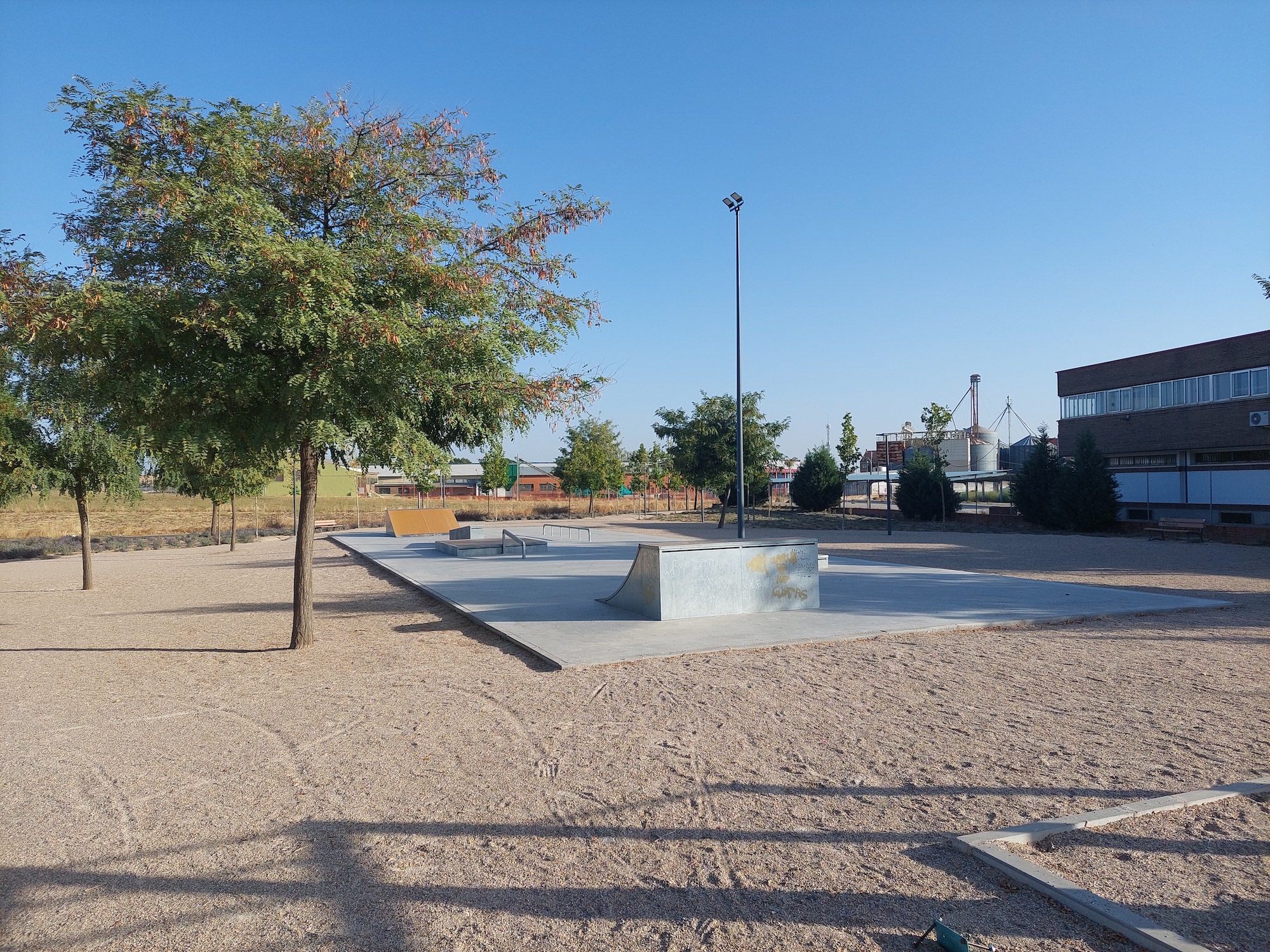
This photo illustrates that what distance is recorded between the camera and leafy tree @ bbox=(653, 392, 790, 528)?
35688mm

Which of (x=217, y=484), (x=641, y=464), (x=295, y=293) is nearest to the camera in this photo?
(x=295, y=293)

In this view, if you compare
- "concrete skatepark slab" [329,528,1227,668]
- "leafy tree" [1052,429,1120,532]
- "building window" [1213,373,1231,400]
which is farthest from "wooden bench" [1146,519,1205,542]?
"concrete skatepark slab" [329,528,1227,668]

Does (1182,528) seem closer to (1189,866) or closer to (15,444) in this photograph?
(1189,866)

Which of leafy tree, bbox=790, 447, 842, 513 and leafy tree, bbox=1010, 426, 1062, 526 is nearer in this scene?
leafy tree, bbox=1010, 426, 1062, 526

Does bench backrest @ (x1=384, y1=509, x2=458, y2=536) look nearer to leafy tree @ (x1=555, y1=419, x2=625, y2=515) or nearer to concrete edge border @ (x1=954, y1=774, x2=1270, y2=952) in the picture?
leafy tree @ (x1=555, y1=419, x2=625, y2=515)

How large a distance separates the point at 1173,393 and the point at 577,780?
3843cm

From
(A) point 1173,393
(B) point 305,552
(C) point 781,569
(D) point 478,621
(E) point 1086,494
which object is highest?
(A) point 1173,393

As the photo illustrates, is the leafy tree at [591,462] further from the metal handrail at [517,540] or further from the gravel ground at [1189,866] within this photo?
the gravel ground at [1189,866]

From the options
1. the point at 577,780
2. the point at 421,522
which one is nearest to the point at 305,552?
the point at 577,780

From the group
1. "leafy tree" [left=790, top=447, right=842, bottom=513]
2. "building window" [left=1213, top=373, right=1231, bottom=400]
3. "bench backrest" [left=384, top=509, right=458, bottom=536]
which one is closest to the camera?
"bench backrest" [left=384, top=509, right=458, bottom=536]

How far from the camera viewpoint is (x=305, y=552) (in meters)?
9.20

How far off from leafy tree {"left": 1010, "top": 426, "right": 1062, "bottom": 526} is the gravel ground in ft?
101

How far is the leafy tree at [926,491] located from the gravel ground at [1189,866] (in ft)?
115

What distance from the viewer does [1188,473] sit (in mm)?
33250
